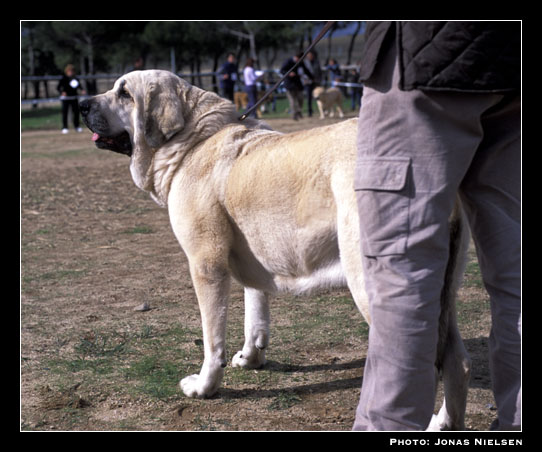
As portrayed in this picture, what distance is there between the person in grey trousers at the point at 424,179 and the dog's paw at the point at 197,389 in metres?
1.30

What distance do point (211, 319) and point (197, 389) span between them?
38 cm

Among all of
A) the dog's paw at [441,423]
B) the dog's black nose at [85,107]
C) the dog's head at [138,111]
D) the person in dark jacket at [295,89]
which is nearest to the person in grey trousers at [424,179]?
the dog's paw at [441,423]

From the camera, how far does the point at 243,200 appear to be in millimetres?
3244

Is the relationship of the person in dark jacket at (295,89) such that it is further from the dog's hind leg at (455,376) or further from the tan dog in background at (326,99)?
the dog's hind leg at (455,376)

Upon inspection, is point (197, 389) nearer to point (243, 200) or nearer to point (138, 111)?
point (243, 200)

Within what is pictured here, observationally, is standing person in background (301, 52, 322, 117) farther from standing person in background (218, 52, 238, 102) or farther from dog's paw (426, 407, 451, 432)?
dog's paw (426, 407, 451, 432)

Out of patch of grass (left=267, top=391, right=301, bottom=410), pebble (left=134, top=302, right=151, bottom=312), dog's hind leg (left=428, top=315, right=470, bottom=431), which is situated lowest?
patch of grass (left=267, top=391, right=301, bottom=410)

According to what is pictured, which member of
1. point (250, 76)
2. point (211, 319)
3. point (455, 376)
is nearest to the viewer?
point (455, 376)

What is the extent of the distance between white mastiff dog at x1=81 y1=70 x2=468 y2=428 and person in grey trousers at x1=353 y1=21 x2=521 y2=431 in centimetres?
37

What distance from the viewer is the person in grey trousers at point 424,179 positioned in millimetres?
2096

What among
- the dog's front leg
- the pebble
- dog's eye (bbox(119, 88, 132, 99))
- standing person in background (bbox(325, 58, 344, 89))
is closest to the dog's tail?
the dog's front leg

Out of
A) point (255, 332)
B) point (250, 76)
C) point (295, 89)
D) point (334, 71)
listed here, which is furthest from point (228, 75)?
point (255, 332)

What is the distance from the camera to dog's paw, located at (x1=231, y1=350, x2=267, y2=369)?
3902 millimetres

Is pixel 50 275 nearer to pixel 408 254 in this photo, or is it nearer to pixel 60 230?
pixel 60 230
